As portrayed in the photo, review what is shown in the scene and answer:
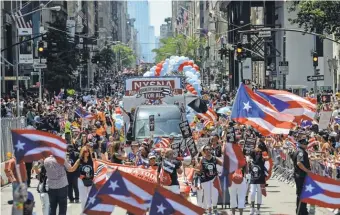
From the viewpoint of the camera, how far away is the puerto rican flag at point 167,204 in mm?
11609

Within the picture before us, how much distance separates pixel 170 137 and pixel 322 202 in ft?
41.6

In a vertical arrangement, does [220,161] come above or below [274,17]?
below

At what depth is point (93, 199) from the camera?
1230cm

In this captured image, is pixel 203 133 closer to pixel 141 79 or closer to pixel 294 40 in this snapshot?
pixel 141 79

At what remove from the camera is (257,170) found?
17.6m

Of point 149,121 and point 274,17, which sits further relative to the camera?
point 274,17

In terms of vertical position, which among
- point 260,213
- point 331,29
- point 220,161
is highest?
point 331,29

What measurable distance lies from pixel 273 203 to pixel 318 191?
639cm

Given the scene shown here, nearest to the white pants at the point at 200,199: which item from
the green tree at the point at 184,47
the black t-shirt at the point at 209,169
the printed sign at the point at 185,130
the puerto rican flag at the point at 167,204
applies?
the black t-shirt at the point at 209,169

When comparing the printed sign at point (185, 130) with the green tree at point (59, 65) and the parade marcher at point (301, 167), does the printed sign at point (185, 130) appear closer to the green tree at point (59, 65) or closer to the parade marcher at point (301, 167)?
the parade marcher at point (301, 167)

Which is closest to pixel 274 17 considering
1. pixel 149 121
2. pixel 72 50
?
pixel 72 50

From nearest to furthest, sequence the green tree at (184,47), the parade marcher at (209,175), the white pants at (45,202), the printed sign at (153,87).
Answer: the white pants at (45,202)
the parade marcher at (209,175)
the printed sign at (153,87)
the green tree at (184,47)

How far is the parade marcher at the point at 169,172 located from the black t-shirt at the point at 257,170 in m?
2.20

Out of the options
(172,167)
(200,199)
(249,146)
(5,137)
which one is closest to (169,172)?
(172,167)
